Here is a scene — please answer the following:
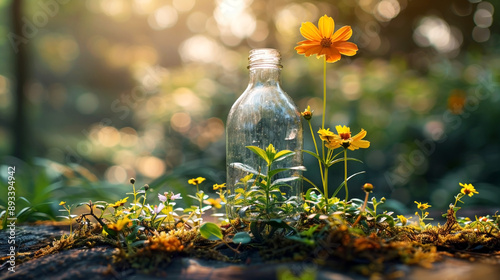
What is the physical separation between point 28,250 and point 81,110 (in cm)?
914

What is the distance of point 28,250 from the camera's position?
1.66 metres

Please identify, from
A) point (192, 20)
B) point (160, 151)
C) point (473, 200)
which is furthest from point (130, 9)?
point (473, 200)

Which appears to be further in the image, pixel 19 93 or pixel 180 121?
pixel 180 121

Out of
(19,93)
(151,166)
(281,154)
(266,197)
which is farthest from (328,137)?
(151,166)

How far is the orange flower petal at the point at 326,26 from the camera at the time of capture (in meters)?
1.45

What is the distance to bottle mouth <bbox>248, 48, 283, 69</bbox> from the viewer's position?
1682 mm

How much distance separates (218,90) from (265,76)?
3.73m

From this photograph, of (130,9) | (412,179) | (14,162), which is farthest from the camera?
(130,9)

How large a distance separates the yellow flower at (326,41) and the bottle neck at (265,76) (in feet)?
0.93

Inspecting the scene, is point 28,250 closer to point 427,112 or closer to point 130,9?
point 427,112

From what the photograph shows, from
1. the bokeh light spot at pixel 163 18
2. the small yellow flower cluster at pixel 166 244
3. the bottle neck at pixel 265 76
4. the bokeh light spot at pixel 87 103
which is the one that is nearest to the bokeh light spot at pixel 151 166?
the bokeh light spot at pixel 87 103

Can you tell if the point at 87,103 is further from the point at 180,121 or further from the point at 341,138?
the point at 341,138

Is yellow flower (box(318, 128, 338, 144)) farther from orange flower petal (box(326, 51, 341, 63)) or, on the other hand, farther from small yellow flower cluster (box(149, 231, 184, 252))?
small yellow flower cluster (box(149, 231, 184, 252))

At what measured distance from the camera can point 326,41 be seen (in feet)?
4.84
